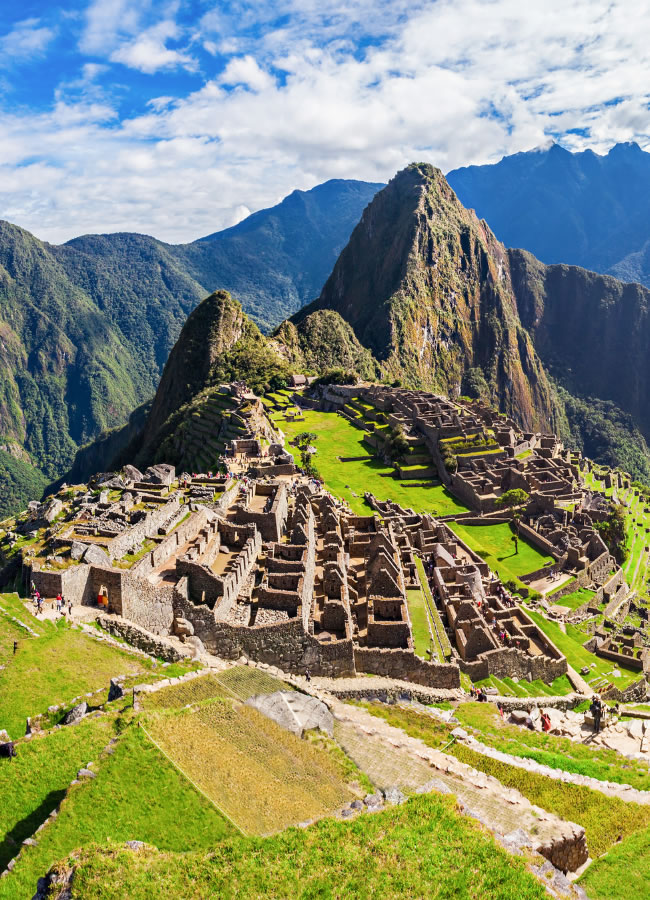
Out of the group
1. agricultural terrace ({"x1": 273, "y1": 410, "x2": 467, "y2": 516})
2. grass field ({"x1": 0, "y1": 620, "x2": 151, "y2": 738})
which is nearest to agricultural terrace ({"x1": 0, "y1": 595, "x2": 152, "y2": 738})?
grass field ({"x1": 0, "y1": 620, "x2": 151, "y2": 738})

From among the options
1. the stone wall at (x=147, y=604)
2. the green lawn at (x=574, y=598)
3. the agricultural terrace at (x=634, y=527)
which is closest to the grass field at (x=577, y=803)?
the stone wall at (x=147, y=604)

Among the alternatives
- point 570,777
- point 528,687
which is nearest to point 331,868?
point 570,777

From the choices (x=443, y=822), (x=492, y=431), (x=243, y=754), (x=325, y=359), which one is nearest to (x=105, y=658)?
(x=243, y=754)

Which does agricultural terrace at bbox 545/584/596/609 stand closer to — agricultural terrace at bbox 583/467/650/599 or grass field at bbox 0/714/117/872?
agricultural terrace at bbox 583/467/650/599

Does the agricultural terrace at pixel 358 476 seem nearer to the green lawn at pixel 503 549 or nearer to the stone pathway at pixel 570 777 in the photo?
the green lawn at pixel 503 549

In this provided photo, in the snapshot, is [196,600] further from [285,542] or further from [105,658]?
[285,542]

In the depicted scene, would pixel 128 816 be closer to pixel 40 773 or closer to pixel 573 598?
pixel 40 773

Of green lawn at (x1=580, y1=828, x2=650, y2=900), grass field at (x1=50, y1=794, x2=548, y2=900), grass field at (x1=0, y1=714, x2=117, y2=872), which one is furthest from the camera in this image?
green lawn at (x1=580, y1=828, x2=650, y2=900)
